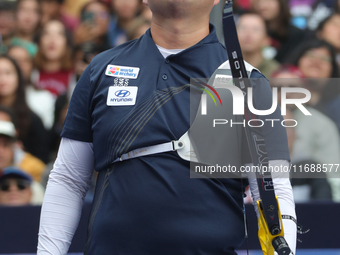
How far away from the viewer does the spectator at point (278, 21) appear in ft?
15.7

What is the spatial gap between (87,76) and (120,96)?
0.19 meters

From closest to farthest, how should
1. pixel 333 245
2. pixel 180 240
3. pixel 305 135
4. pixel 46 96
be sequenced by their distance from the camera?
1. pixel 180 240
2. pixel 333 245
3. pixel 305 135
4. pixel 46 96

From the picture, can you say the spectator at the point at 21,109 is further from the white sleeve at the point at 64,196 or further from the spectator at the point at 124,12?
the white sleeve at the point at 64,196

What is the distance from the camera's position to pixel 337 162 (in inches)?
149

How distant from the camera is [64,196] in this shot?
5.52ft

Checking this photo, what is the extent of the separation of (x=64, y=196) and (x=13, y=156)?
2463 millimetres

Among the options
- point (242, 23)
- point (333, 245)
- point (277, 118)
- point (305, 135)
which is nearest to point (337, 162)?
point (305, 135)

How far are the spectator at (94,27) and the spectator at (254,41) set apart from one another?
1.36m

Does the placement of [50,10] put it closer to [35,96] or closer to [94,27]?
[94,27]

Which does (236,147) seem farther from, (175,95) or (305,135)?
(305,135)

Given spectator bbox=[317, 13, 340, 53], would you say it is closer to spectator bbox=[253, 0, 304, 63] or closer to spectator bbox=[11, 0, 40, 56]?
spectator bbox=[253, 0, 304, 63]

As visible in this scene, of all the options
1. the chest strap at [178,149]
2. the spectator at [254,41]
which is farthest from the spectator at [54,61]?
the chest strap at [178,149]

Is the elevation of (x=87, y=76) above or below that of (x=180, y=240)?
above

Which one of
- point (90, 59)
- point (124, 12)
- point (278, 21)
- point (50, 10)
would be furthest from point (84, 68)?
point (278, 21)
